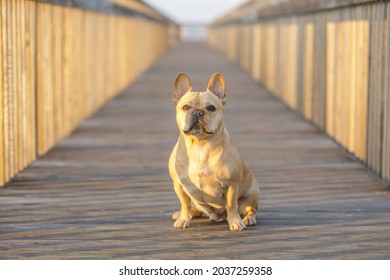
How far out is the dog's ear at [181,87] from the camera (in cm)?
682

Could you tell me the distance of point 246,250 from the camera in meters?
6.41

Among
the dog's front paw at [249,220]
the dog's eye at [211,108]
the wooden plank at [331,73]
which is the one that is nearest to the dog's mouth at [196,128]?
the dog's eye at [211,108]

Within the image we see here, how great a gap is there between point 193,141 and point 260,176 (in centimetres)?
301

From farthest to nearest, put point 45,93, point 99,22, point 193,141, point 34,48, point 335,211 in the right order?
point 99,22, point 45,93, point 34,48, point 335,211, point 193,141

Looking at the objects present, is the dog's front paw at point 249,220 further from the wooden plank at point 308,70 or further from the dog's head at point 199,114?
the wooden plank at point 308,70

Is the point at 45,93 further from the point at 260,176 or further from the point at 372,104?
the point at 372,104

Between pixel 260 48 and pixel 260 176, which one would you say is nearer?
pixel 260 176

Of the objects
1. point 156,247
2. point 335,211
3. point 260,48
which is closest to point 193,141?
point 156,247

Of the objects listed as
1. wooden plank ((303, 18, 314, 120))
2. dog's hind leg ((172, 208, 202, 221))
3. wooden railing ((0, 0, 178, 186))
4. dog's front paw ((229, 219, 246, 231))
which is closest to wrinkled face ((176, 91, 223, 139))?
dog's front paw ((229, 219, 246, 231))

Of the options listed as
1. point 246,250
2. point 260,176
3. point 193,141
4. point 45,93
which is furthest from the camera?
point 45,93

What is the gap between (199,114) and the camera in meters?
6.50

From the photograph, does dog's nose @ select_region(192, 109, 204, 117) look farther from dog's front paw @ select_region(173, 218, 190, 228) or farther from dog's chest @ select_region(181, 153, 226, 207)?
dog's front paw @ select_region(173, 218, 190, 228)

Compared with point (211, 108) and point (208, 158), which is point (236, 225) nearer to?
point (208, 158)

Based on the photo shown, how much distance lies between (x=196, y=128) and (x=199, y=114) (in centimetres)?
12
